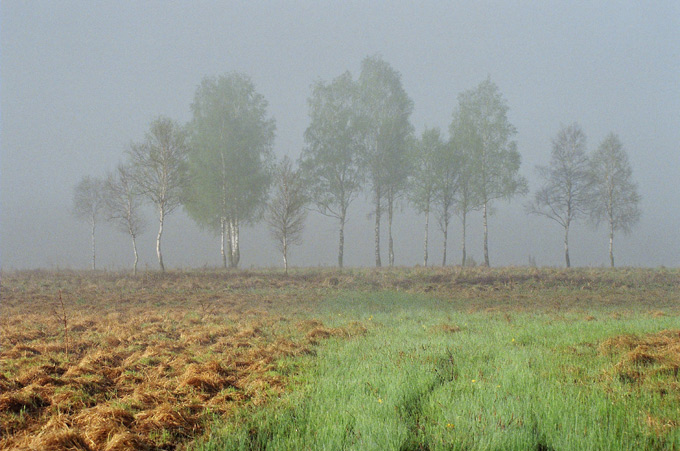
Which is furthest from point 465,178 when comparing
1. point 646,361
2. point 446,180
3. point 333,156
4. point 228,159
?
point 646,361

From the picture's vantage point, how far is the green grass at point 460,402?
3.62 meters

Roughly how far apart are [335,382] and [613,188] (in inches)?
1429

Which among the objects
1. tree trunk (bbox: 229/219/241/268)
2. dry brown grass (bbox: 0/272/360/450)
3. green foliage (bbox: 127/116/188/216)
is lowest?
dry brown grass (bbox: 0/272/360/450)

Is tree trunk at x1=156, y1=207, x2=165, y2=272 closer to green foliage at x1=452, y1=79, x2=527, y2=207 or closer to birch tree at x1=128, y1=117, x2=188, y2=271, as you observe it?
birch tree at x1=128, y1=117, x2=188, y2=271

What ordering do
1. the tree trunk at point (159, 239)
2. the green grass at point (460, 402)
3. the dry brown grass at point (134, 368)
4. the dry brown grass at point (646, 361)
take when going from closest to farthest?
the green grass at point (460, 402) → the dry brown grass at point (134, 368) → the dry brown grass at point (646, 361) → the tree trunk at point (159, 239)

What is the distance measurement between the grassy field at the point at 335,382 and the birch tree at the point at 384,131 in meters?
19.3

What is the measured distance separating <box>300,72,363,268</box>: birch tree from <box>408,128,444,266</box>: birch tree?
4.58 m

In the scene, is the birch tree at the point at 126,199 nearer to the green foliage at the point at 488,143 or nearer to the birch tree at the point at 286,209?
the birch tree at the point at 286,209

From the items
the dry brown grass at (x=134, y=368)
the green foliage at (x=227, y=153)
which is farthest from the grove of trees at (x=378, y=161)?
the dry brown grass at (x=134, y=368)

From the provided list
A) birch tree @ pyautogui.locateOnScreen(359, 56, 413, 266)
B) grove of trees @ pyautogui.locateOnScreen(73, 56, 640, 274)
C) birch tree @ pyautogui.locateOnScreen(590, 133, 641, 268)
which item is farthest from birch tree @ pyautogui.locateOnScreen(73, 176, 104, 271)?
birch tree @ pyautogui.locateOnScreen(590, 133, 641, 268)

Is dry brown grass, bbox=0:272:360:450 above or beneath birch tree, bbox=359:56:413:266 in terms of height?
beneath

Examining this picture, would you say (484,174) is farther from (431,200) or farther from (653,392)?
(653,392)

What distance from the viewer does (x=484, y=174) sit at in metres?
30.5

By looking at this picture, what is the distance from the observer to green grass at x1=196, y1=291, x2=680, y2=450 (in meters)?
3.62
